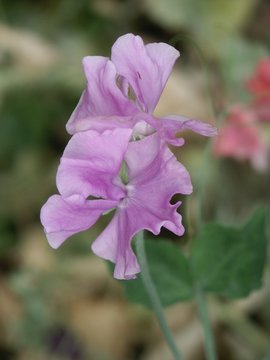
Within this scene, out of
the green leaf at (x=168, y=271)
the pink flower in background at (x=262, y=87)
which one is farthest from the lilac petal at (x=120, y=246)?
the pink flower in background at (x=262, y=87)

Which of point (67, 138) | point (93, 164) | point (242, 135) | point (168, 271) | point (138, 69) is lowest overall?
point (67, 138)

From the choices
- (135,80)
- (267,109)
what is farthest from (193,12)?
(135,80)

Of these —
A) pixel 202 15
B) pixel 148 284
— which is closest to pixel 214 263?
pixel 148 284

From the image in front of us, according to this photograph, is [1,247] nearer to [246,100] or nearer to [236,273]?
[246,100]

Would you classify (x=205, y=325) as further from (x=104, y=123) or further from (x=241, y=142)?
(x=241, y=142)

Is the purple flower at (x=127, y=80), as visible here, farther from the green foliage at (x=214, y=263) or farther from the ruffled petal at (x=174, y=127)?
the green foliage at (x=214, y=263)
